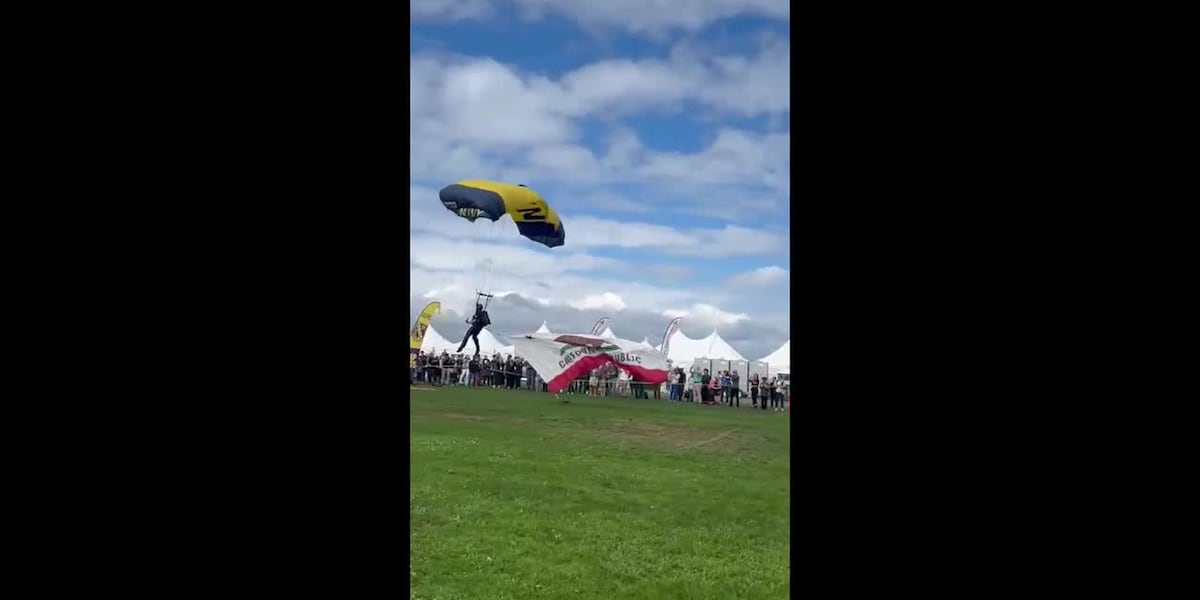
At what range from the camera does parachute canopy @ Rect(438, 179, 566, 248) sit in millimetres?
17141

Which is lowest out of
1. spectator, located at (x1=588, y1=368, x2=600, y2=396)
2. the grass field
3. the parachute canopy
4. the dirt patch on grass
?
the grass field

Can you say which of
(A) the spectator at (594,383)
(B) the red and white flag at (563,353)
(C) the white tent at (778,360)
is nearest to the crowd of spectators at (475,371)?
(A) the spectator at (594,383)

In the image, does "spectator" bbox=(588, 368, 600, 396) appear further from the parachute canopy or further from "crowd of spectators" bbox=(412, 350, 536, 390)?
the parachute canopy

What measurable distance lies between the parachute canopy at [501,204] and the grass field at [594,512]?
6.97 meters

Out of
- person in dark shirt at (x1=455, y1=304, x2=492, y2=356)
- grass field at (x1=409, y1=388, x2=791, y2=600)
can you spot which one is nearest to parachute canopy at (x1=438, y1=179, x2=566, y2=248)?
person in dark shirt at (x1=455, y1=304, x2=492, y2=356)

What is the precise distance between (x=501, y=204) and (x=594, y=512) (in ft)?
37.6

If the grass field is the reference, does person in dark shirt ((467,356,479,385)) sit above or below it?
above

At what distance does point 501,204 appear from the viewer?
17219 millimetres

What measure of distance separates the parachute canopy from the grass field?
6.97 metres

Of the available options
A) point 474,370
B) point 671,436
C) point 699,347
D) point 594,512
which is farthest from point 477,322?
point 594,512
